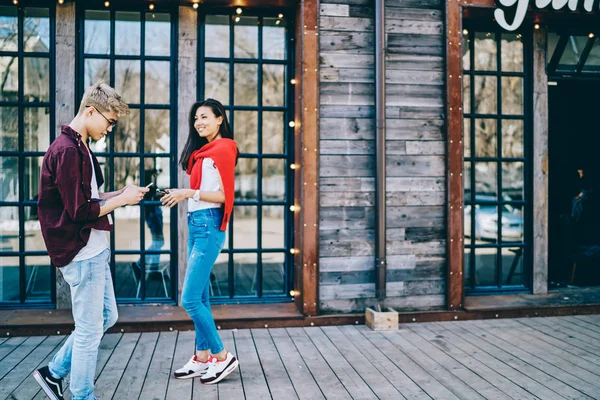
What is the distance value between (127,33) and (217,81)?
0.91m

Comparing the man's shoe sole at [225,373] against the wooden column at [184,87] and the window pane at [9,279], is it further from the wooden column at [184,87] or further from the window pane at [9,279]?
the window pane at [9,279]

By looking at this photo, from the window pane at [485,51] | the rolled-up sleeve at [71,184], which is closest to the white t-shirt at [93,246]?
the rolled-up sleeve at [71,184]

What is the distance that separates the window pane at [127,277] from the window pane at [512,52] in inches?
162

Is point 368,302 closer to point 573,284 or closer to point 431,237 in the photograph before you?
point 431,237

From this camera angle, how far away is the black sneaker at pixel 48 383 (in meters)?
3.21

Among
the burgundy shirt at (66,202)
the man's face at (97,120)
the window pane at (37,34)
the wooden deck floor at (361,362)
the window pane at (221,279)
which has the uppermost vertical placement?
the window pane at (37,34)

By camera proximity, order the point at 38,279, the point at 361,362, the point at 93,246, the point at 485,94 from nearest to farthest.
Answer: the point at 93,246
the point at 361,362
the point at 38,279
the point at 485,94

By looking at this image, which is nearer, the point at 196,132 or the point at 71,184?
the point at 71,184

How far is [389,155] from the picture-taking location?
539cm

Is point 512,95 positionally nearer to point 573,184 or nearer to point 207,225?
point 573,184

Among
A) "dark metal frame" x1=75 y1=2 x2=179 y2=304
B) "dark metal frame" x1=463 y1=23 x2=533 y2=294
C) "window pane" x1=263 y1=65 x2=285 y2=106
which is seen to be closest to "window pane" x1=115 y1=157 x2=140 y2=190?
"dark metal frame" x1=75 y1=2 x2=179 y2=304

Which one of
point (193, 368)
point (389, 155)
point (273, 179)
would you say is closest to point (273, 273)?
point (273, 179)

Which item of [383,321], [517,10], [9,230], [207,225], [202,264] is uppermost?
A: [517,10]

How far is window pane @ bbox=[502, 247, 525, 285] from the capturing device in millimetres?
6156
